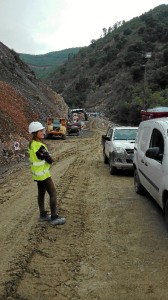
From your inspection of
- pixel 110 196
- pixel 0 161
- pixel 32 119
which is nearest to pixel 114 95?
pixel 32 119

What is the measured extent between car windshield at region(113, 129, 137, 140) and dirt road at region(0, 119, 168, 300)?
425cm

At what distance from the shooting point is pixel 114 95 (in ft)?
284

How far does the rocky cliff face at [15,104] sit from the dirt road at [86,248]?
10.9m

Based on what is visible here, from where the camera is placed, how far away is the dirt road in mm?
4906

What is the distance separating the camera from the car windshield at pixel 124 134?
48.9 ft

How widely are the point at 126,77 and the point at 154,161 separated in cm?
8219

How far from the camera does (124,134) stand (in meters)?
15.1

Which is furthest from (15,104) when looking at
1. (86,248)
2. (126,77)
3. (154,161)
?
(126,77)

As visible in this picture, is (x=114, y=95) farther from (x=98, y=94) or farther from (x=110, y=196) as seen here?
(x=110, y=196)

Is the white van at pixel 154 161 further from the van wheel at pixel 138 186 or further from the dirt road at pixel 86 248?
the dirt road at pixel 86 248

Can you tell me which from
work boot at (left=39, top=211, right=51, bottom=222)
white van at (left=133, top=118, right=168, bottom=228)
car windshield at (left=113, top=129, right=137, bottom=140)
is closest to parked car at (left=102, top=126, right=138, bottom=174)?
car windshield at (left=113, top=129, right=137, bottom=140)

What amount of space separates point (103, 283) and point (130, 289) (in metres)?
0.36

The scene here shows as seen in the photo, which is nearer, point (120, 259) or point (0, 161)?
point (120, 259)

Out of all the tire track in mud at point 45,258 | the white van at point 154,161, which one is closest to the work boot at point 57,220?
the tire track in mud at point 45,258
